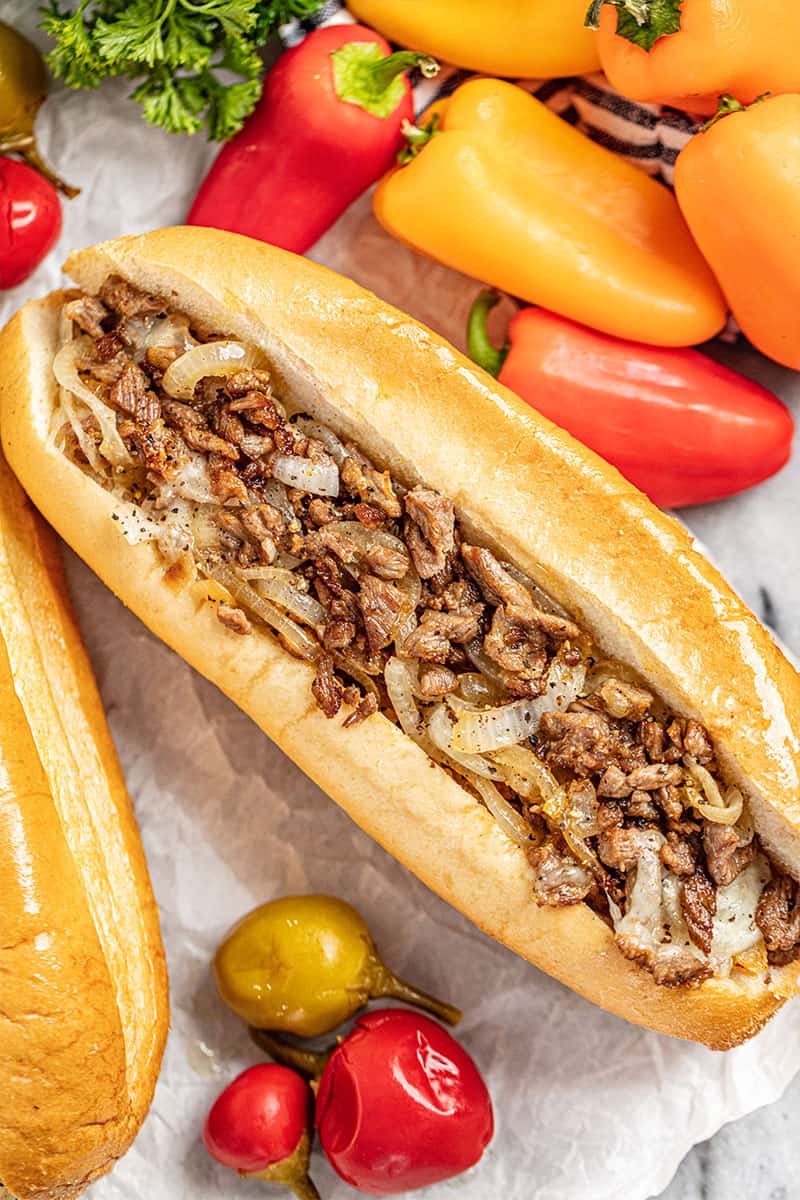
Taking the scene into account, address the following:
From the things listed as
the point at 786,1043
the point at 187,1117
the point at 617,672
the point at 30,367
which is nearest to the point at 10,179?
the point at 30,367

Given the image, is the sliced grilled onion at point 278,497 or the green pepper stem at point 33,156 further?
the green pepper stem at point 33,156

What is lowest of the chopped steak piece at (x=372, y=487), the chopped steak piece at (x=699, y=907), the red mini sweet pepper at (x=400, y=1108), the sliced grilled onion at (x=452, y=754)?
the red mini sweet pepper at (x=400, y=1108)

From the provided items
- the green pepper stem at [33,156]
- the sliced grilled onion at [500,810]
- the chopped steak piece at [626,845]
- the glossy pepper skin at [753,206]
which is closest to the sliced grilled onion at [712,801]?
the chopped steak piece at [626,845]

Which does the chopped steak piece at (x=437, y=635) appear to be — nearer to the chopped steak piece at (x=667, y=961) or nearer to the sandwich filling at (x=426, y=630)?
the sandwich filling at (x=426, y=630)

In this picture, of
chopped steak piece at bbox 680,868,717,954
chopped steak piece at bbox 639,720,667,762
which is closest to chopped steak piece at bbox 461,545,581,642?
chopped steak piece at bbox 639,720,667,762

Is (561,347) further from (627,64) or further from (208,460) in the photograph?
(208,460)

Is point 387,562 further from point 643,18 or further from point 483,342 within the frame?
point 643,18
